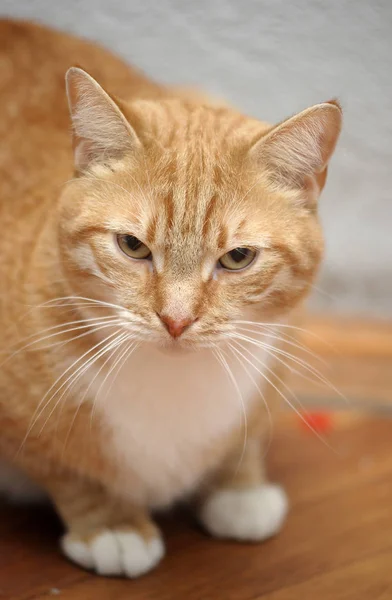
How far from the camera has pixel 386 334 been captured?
186 cm

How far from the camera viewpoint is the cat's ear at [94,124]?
3.22ft

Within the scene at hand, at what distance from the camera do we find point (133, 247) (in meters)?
1.02

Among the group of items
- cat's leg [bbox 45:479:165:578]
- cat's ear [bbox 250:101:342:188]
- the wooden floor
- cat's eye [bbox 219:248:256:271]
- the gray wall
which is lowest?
the wooden floor

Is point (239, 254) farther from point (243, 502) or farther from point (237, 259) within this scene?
point (243, 502)

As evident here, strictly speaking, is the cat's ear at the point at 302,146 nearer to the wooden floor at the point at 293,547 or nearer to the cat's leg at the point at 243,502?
the cat's leg at the point at 243,502

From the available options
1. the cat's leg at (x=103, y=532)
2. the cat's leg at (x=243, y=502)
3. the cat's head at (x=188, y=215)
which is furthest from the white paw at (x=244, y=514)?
the cat's head at (x=188, y=215)

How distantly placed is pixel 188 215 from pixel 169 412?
30cm

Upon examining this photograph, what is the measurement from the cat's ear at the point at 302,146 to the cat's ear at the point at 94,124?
0.56 feet

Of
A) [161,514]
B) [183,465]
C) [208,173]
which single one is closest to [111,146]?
[208,173]

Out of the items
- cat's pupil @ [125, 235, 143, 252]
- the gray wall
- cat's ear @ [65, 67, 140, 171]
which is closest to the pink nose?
cat's pupil @ [125, 235, 143, 252]

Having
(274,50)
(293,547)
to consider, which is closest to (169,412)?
(293,547)

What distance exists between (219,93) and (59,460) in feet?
2.28

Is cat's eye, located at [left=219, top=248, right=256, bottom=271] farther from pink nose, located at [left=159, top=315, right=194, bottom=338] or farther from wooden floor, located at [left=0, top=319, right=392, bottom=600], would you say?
wooden floor, located at [left=0, top=319, right=392, bottom=600]

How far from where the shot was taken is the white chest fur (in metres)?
1.10
